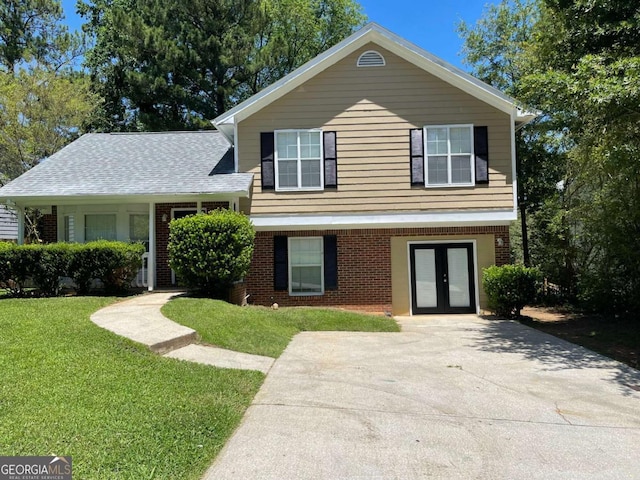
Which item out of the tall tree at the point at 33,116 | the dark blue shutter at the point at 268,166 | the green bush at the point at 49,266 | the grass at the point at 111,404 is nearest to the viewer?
the grass at the point at 111,404

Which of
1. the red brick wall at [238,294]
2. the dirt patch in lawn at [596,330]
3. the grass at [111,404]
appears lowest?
the dirt patch in lawn at [596,330]

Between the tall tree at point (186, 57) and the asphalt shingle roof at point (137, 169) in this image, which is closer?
the asphalt shingle roof at point (137, 169)

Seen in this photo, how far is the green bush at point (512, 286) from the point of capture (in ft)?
39.7

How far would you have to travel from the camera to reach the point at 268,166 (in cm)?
1324

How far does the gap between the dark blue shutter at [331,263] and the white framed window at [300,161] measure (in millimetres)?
1590

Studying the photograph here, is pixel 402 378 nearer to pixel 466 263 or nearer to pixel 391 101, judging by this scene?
pixel 466 263

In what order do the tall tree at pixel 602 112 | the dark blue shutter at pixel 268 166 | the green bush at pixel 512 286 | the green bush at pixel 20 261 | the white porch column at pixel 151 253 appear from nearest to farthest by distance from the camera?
1. the tall tree at pixel 602 112
2. the green bush at pixel 20 261
3. the green bush at pixel 512 286
4. the white porch column at pixel 151 253
5. the dark blue shutter at pixel 268 166

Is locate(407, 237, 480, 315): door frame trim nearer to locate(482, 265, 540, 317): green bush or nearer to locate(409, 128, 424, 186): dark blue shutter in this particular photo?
locate(482, 265, 540, 317): green bush

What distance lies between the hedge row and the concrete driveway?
19.2ft

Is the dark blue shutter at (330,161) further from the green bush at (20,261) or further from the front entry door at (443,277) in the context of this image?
the green bush at (20,261)

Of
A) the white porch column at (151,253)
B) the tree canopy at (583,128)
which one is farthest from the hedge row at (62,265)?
the tree canopy at (583,128)

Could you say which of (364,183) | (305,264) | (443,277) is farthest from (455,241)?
(305,264)

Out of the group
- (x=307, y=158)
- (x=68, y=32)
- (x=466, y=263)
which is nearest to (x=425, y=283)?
(x=466, y=263)

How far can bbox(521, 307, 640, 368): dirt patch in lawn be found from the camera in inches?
334
